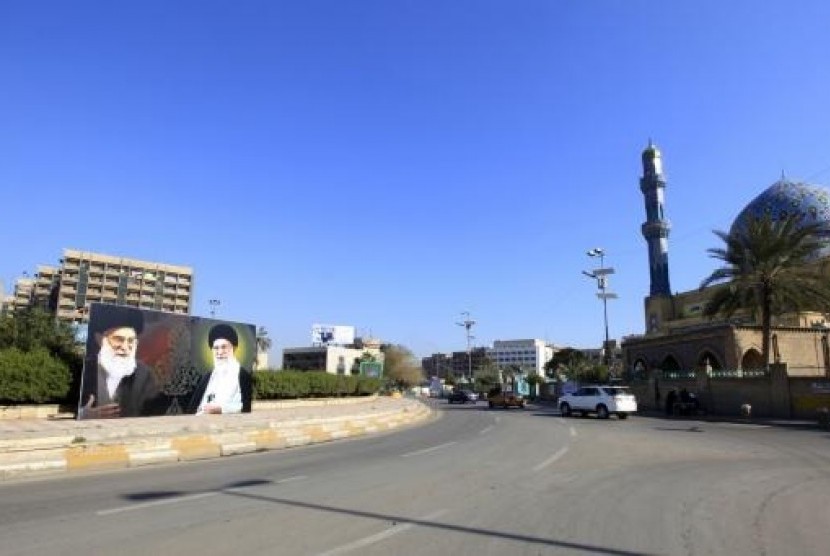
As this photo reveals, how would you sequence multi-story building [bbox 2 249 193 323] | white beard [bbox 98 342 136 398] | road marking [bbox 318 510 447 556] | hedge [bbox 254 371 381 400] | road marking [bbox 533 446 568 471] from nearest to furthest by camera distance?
1. road marking [bbox 318 510 447 556]
2. road marking [bbox 533 446 568 471]
3. white beard [bbox 98 342 136 398]
4. hedge [bbox 254 371 381 400]
5. multi-story building [bbox 2 249 193 323]

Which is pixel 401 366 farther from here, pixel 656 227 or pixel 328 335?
pixel 656 227

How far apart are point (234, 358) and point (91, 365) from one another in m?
9.28

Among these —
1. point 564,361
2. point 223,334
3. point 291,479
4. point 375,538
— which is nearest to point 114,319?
point 223,334

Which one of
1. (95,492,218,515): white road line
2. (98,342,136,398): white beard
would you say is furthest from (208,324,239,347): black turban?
(95,492,218,515): white road line

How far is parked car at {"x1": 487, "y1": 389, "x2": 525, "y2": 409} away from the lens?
183ft

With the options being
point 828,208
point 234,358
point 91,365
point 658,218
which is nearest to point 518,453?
point 91,365

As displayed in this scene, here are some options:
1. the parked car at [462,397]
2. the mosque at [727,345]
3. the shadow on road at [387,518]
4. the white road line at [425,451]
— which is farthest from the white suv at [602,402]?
the parked car at [462,397]

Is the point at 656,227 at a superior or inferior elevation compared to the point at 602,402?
superior

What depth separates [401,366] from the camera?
147375mm

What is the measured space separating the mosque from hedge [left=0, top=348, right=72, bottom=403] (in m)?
32.0

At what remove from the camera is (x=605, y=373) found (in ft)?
218

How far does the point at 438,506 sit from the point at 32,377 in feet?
68.3

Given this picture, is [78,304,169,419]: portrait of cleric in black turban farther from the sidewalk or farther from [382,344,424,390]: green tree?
[382,344,424,390]: green tree

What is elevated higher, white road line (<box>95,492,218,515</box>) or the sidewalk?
the sidewalk
